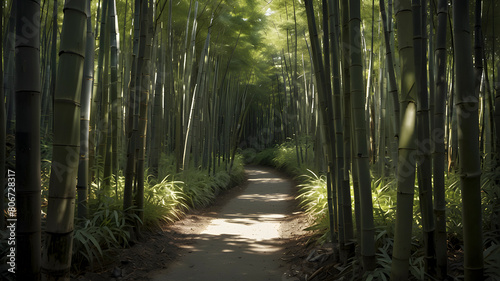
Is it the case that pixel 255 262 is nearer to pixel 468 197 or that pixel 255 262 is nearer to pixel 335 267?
pixel 335 267

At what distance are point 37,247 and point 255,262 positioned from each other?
5.12 ft

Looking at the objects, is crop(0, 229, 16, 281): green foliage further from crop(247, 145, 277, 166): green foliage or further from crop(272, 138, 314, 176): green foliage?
crop(247, 145, 277, 166): green foliage

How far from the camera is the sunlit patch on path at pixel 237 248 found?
2.05 meters

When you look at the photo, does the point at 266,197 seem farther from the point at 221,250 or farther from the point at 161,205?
the point at 221,250

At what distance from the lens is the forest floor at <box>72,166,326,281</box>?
6.55 ft

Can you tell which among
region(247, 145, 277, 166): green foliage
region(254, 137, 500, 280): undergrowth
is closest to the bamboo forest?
region(254, 137, 500, 280): undergrowth

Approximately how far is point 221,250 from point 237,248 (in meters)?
0.13

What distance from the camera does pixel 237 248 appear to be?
2553 mm

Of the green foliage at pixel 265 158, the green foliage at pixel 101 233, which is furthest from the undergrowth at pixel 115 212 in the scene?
the green foliage at pixel 265 158

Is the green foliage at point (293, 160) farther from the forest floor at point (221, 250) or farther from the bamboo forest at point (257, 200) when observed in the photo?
the forest floor at point (221, 250)

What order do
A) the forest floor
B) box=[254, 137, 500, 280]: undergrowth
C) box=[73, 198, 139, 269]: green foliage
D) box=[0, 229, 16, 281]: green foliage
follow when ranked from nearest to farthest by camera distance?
box=[0, 229, 16, 281]: green foliage → box=[254, 137, 500, 280]: undergrowth → box=[73, 198, 139, 269]: green foliage → the forest floor

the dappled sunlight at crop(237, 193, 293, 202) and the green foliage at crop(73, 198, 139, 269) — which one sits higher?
the green foliage at crop(73, 198, 139, 269)

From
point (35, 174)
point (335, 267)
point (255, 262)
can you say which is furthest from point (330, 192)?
point (35, 174)

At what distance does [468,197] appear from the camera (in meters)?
0.96
